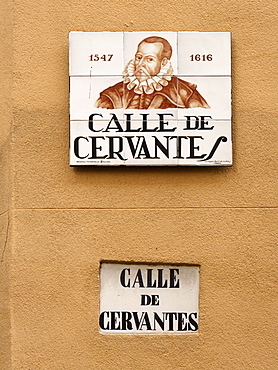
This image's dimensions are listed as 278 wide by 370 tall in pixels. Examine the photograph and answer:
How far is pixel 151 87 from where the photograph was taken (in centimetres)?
528

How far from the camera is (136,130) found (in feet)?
17.3

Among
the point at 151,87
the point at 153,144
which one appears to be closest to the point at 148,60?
the point at 151,87

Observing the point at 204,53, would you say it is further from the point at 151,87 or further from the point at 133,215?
the point at 133,215

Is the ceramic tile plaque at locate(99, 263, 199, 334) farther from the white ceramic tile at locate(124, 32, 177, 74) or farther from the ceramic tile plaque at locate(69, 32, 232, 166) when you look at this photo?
the white ceramic tile at locate(124, 32, 177, 74)

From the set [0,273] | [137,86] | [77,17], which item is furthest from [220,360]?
[77,17]

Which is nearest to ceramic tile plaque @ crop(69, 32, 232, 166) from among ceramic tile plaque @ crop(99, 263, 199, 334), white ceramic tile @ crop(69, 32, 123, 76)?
white ceramic tile @ crop(69, 32, 123, 76)

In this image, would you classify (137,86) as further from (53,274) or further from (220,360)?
(220,360)

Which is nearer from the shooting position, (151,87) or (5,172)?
(151,87)

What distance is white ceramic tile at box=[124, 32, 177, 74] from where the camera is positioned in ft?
17.4

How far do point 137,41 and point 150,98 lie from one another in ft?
1.41

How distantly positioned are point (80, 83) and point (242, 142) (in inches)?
49.3

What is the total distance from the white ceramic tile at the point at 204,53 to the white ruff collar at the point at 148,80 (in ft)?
0.31

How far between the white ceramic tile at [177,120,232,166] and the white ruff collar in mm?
320

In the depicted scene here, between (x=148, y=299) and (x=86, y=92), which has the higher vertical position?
(x=86, y=92)
